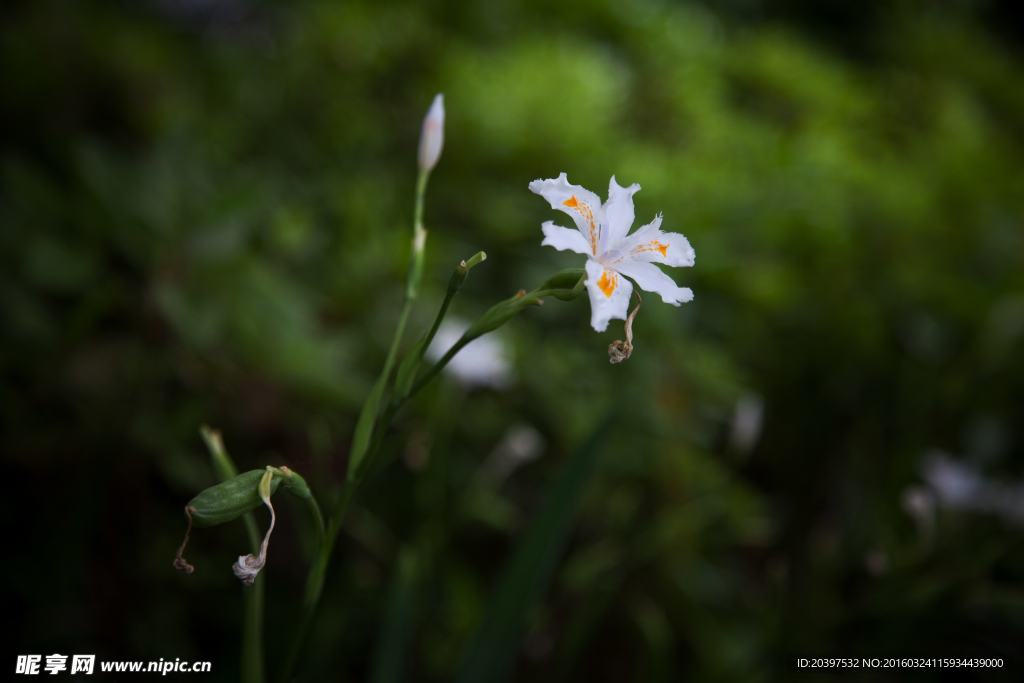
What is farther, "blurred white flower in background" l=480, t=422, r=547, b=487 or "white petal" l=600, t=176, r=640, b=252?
"blurred white flower in background" l=480, t=422, r=547, b=487

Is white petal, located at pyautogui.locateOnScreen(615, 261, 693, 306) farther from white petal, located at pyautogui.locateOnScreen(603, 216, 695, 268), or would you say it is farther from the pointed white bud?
the pointed white bud

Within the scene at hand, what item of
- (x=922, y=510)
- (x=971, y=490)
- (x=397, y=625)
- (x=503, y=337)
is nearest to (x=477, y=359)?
(x=503, y=337)

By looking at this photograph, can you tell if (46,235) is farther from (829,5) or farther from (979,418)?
(829,5)

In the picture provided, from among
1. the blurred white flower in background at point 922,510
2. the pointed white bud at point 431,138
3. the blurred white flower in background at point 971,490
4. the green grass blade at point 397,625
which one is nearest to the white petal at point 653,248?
the pointed white bud at point 431,138

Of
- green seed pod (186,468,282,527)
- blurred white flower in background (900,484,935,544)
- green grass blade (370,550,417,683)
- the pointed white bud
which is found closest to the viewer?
green seed pod (186,468,282,527)

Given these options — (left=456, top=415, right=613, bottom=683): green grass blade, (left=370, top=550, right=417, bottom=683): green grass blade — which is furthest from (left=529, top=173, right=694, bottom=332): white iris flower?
(left=370, top=550, right=417, bottom=683): green grass blade

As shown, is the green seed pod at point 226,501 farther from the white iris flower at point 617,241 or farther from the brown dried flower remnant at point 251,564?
the white iris flower at point 617,241

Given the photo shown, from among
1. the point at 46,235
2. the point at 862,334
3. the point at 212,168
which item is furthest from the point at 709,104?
the point at 46,235

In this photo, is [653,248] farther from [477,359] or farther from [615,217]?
[477,359]
